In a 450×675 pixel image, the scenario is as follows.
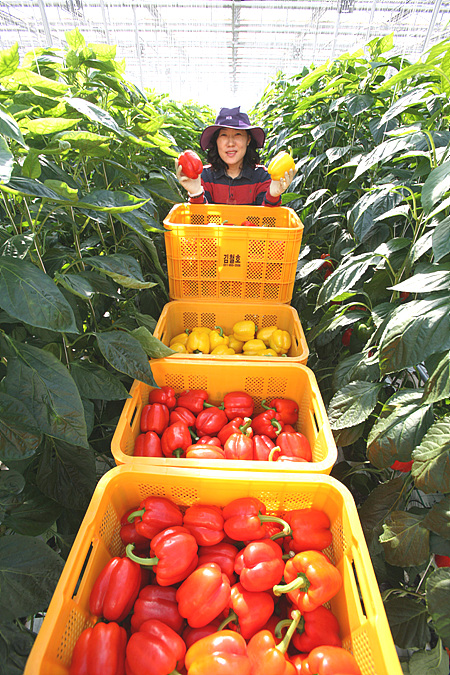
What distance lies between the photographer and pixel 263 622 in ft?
3.93

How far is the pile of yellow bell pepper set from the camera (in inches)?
93.1

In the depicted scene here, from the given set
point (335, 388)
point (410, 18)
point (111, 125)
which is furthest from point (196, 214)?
point (410, 18)

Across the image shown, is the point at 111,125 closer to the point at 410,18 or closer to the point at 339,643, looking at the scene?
the point at 339,643

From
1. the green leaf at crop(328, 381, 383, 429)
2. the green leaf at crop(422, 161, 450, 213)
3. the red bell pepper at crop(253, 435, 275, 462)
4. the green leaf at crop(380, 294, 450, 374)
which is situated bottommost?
the red bell pepper at crop(253, 435, 275, 462)

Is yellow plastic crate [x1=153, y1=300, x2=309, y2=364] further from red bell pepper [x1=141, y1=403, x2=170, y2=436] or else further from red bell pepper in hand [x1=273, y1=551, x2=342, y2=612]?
red bell pepper in hand [x1=273, y1=551, x2=342, y2=612]

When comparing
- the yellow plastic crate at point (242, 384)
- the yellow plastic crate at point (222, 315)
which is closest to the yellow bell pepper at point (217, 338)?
the yellow plastic crate at point (222, 315)

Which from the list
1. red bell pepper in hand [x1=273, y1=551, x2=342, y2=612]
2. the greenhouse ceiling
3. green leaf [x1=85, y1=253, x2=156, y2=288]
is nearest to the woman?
green leaf [x1=85, y1=253, x2=156, y2=288]

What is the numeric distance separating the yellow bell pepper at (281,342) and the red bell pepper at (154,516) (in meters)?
1.25

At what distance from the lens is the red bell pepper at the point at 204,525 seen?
137 centimetres

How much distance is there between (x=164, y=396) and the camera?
6.50ft

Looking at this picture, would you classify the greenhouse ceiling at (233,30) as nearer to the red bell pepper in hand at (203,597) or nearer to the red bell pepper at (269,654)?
the red bell pepper in hand at (203,597)

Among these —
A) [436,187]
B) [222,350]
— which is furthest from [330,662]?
[222,350]

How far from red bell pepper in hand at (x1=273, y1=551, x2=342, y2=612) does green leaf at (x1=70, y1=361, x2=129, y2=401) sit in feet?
2.95

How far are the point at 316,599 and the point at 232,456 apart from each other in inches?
26.8
